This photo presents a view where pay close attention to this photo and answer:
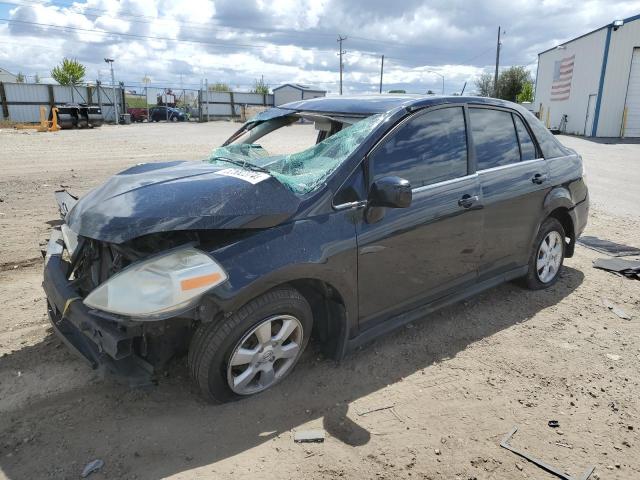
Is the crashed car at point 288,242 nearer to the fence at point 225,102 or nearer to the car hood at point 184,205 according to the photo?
the car hood at point 184,205

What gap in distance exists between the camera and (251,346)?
9.43 feet

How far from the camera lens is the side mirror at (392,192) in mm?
2891

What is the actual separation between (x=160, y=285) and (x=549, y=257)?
3.74 meters

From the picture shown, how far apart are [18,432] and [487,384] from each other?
9.09 ft

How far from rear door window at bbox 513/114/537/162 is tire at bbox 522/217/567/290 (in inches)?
25.7

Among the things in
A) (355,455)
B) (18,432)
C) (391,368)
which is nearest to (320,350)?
(391,368)

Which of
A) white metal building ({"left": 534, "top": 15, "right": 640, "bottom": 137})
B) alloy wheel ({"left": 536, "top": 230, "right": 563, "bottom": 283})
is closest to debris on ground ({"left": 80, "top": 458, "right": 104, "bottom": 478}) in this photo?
alloy wheel ({"left": 536, "top": 230, "right": 563, "bottom": 283})

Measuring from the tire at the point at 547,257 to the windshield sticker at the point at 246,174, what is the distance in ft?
9.08

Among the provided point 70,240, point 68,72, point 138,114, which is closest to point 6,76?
A: point 68,72

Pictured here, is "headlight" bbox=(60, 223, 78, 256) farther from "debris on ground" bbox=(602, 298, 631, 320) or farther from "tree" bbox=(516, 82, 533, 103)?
"tree" bbox=(516, 82, 533, 103)

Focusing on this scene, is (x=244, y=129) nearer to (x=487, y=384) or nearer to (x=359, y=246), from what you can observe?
(x=359, y=246)

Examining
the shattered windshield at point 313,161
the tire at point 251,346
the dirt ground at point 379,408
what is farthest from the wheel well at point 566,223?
the tire at point 251,346

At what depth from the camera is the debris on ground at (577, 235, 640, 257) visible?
600cm

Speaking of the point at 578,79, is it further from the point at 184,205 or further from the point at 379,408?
the point at 184,205
